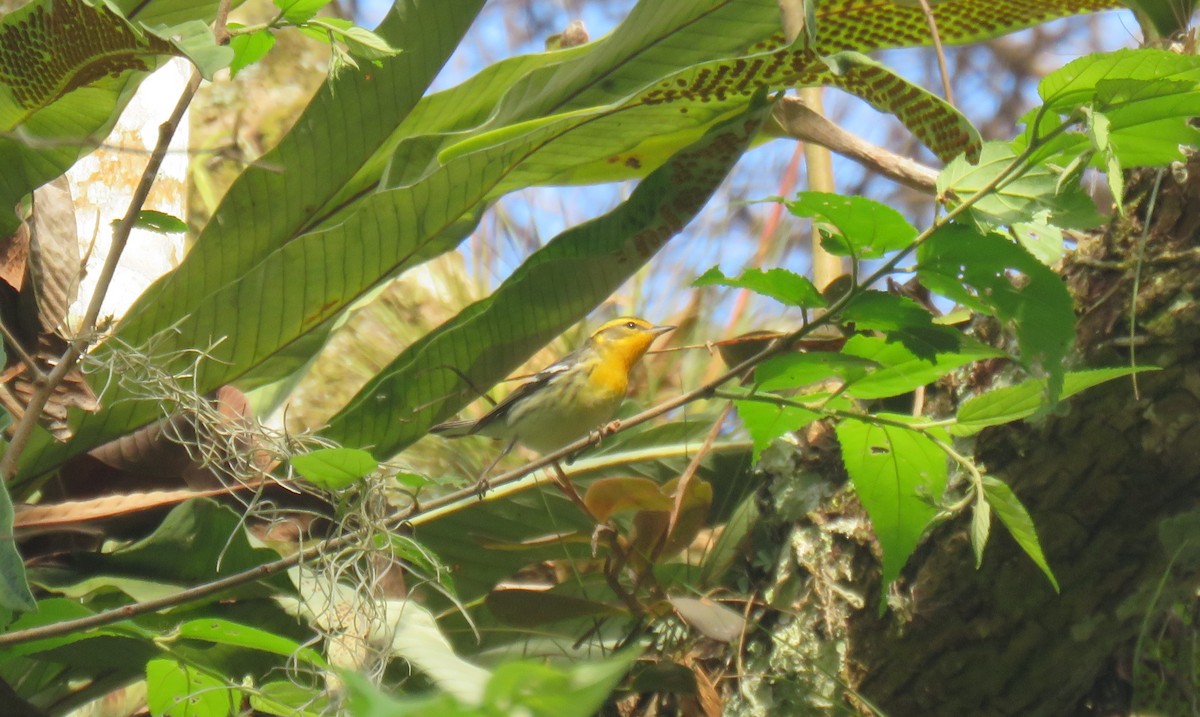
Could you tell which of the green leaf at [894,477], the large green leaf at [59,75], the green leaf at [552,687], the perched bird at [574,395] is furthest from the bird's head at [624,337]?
the green leaf at [552,687]

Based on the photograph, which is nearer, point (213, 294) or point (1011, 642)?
point (1011, 642)

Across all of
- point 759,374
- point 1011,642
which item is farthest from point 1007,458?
point 759,374

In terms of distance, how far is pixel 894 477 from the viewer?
0.95 m

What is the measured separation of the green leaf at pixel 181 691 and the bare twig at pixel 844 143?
0.82m

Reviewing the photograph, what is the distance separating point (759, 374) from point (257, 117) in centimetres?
320

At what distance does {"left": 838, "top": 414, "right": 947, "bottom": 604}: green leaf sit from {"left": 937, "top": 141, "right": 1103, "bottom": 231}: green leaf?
7.8 inches

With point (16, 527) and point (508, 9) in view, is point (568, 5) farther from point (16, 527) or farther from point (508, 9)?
point (16, 527)

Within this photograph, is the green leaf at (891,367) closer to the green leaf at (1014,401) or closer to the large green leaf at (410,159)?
the green leaf at (1014,401)

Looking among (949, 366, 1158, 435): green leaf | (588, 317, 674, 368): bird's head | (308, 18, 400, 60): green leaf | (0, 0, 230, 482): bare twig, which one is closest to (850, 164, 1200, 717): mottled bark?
(949, 366, 1158, 435): green leaf

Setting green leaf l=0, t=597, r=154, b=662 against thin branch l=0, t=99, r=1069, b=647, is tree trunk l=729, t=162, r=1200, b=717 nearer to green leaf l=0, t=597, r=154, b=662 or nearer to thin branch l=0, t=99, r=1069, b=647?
thin branch l=0, t=99, r=1069, b=647

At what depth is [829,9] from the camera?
4.32ft

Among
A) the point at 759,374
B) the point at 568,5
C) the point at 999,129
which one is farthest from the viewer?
the point at 568,5

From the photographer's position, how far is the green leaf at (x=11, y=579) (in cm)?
69

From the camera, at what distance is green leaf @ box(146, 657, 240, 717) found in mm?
920
